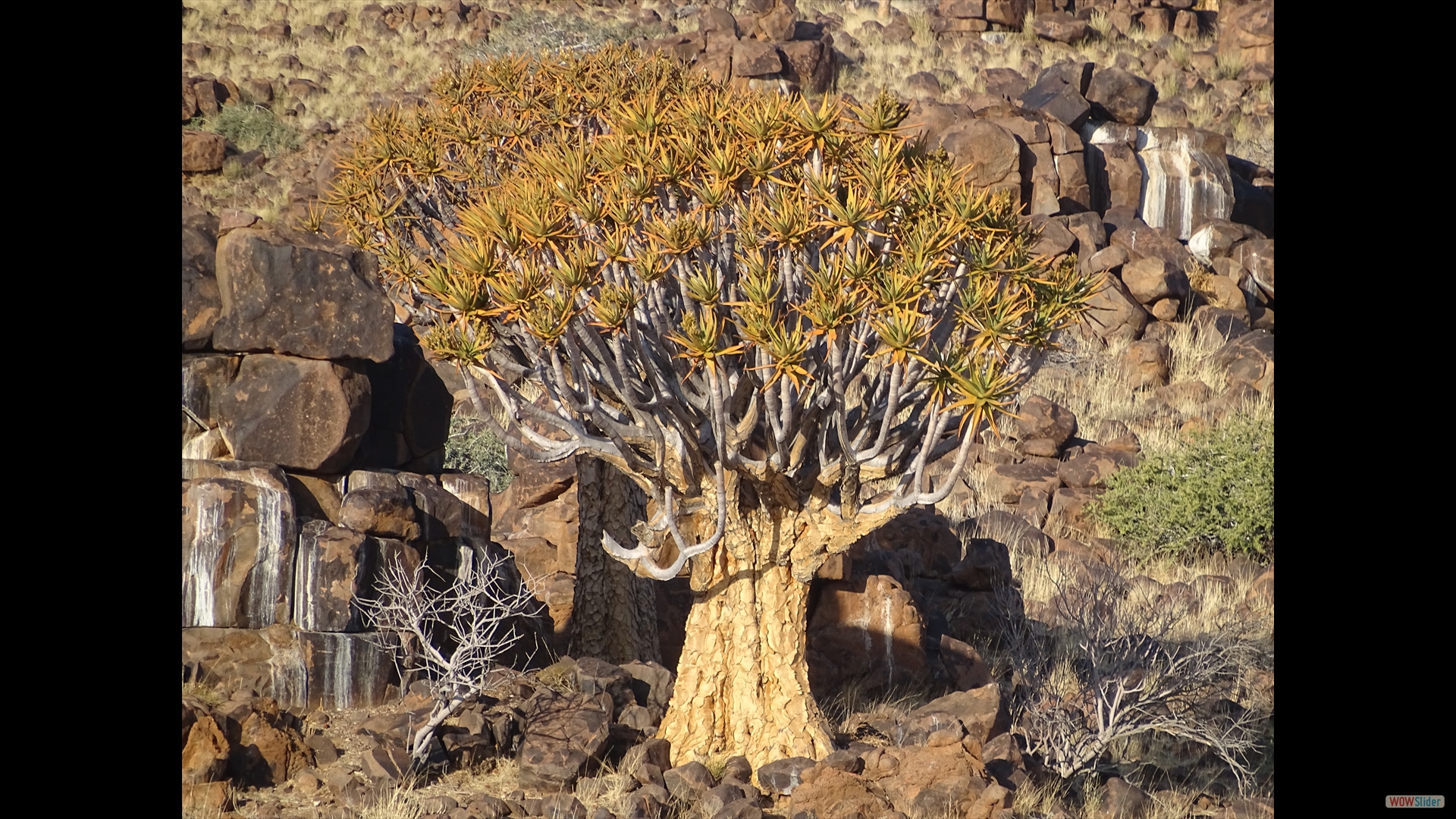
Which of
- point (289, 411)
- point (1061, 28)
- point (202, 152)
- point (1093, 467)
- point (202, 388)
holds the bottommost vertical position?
point (1093, 467)

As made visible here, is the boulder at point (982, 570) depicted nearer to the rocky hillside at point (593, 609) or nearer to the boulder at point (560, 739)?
the rocky hillside at point (593, 609)

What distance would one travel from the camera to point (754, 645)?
660 cm

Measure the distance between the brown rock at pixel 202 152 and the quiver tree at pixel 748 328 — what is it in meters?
17.1

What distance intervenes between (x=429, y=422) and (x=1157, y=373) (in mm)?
11968

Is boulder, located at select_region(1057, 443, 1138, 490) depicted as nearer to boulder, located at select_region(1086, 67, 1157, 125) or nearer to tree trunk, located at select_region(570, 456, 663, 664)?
tree trunk, located at select_region(570, 456, 663, 664)

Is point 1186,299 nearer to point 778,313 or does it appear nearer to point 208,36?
point 778,313

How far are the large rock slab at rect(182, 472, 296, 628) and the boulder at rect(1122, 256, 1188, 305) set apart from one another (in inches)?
586

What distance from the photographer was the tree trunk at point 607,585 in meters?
8.78

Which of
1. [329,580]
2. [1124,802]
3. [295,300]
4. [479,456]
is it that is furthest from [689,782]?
[479,456]

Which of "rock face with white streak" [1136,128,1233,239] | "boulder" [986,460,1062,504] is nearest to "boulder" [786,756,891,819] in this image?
"boulder" [986,460,1062,504]

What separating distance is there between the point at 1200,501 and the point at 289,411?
8.94 m

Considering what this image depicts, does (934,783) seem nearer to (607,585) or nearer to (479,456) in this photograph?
(607,585)

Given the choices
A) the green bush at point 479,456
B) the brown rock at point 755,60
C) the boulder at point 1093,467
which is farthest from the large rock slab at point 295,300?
the brown rock at point 755,60

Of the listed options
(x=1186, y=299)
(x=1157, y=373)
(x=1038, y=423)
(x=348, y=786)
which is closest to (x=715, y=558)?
(x=348, y=786)
